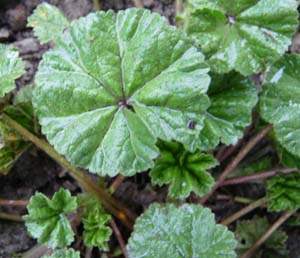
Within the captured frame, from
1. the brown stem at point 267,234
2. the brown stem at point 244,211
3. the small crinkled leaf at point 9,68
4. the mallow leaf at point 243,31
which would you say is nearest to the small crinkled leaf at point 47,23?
Result: the small crinkled leaf at point 9,68

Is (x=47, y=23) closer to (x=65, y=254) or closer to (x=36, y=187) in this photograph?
(x=36, y=187)

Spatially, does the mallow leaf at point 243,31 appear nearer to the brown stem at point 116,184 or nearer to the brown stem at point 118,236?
the brown stem at point 116,184

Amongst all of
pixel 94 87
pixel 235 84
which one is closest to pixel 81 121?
pixel 94 87

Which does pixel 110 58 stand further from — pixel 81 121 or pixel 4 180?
pixel 4 180

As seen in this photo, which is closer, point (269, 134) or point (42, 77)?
point (42, 77)

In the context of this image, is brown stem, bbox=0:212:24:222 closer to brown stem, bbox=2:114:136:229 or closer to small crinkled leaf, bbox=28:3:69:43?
brown stem, bbox=2:114:136:229

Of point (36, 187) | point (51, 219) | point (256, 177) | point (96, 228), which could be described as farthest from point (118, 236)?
point (256, 177)
